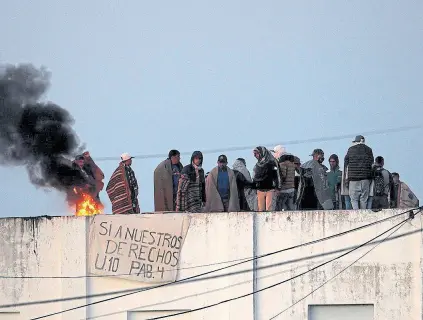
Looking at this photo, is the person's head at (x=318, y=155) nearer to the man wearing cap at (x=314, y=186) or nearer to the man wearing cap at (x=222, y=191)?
the man wearing cap at (x=314, y=186)

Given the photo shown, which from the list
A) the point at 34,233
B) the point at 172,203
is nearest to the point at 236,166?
the point at 172,203

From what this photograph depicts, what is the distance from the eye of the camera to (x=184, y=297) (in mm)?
35094

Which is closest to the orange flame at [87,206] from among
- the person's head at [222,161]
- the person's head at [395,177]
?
the person's head at [222,161]

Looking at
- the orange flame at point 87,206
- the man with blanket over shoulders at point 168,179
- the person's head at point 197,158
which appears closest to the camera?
the person's head at point 197,158

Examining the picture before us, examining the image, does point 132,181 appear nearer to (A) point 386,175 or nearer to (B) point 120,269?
(B) point 120,269

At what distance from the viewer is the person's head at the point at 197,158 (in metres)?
35.1

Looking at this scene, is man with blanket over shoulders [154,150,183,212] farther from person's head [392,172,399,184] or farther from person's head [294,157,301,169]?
person's head [392,172,399,184]

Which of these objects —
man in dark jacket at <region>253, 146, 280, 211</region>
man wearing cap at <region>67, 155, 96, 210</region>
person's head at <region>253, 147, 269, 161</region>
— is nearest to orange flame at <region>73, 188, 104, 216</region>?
man wearing cap at <region>67, 155, 96, 210</region>

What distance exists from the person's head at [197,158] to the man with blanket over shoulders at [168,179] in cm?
46

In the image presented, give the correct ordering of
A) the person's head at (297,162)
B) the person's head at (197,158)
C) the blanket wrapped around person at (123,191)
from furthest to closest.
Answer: the blanket wrapped around person at (123,191)
the person's head at (297,162)
the person's head at (197,158)

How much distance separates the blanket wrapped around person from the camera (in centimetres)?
3616

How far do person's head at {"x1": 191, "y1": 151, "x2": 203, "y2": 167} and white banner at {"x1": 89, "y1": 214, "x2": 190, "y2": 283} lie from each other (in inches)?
42.7

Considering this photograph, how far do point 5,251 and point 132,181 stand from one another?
116 inches

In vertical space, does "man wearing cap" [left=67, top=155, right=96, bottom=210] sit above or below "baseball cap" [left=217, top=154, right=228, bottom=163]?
below
